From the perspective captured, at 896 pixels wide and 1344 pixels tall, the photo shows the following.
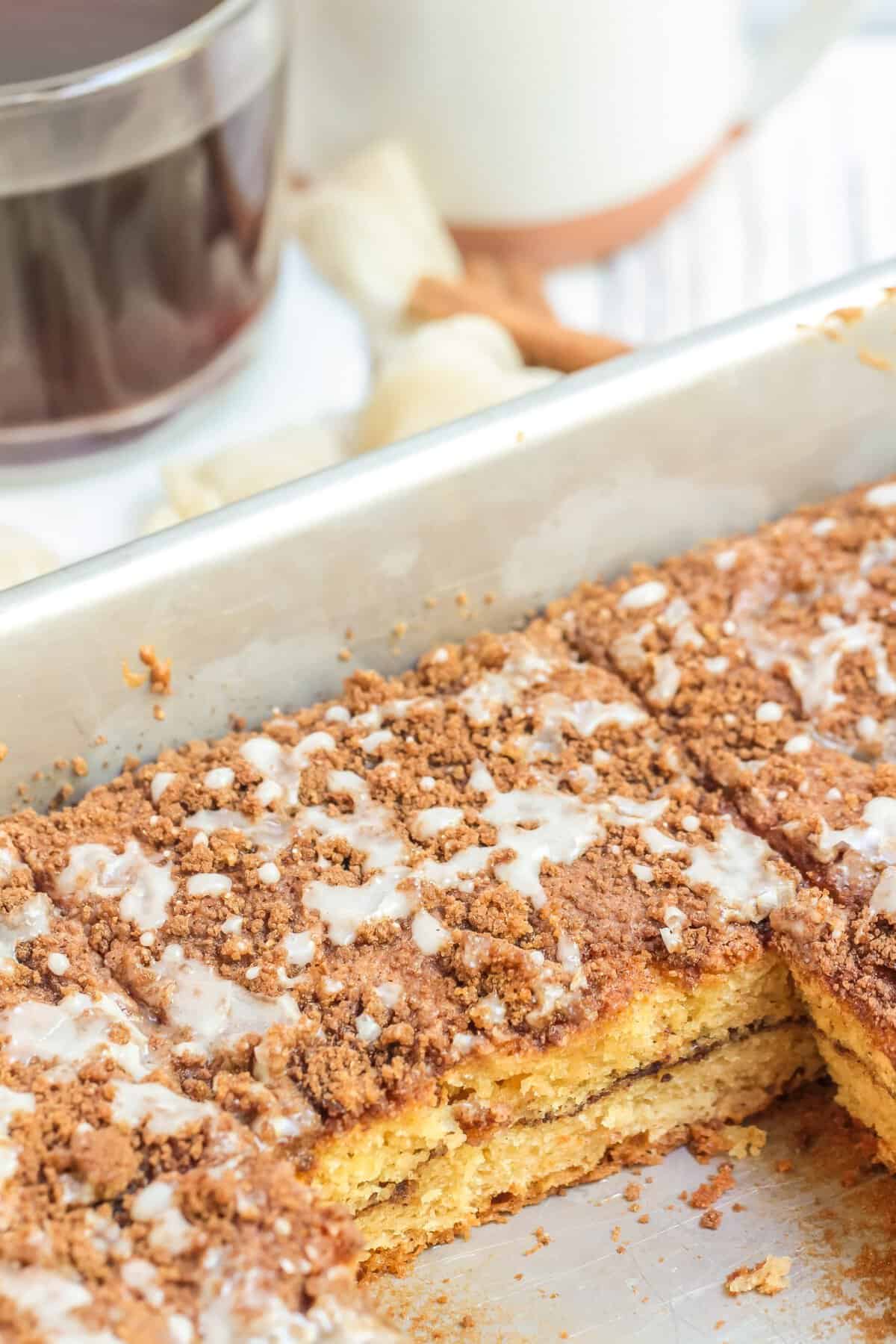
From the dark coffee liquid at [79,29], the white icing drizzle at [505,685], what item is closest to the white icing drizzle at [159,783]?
the white icing drizzle at [505,685]

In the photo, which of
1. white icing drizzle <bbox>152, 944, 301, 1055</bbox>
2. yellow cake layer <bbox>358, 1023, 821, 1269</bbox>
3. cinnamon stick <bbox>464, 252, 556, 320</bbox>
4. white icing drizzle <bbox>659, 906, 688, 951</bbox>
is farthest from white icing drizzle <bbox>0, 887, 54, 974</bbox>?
cinnamon stick <bbox>464, 252, 556, 320</bbox>

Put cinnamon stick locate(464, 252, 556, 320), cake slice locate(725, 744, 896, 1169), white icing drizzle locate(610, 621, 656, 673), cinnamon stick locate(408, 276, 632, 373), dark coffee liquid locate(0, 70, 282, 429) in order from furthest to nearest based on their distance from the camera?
cinnamon stick locate(464, 252, 556, 320) → cinnamon stick locate(408, 276, 632, 373) → dark coffee liquid locate(0, 70, 282, 429) → white icing drizzle locate(610, 621, 656, 673) → cake slice locate(725, 744, 896, 1169)

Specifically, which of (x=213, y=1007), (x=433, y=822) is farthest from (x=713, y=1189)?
(x=213, y=1007)

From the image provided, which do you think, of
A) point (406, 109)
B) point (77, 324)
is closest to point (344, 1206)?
point (77, 324)

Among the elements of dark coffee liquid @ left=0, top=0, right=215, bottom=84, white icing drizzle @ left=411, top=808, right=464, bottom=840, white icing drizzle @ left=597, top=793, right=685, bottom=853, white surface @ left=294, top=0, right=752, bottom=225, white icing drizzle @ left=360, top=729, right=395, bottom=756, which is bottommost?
white icing drizzle @ left=597, top=793, right=685, bottom=853

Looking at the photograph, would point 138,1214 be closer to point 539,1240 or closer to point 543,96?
point 539,1240

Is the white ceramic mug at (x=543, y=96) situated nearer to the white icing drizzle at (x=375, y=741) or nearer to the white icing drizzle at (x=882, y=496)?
the white icing drizzle at (x=882, y=496)

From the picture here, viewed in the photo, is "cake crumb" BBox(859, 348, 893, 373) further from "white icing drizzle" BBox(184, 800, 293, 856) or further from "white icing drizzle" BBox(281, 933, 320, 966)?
"white icing drizzle" BBox(281, 933, 320, 966)
